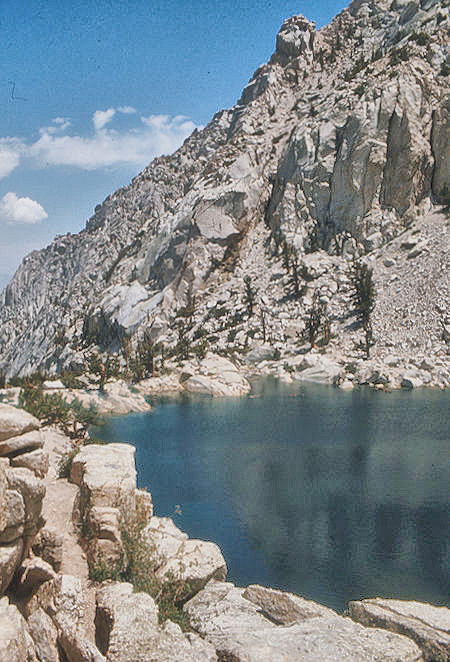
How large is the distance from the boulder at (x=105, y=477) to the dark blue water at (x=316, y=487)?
483cm

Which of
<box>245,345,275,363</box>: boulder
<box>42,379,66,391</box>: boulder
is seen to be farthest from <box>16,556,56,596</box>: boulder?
<box>245,345,275,363</box>: boulder

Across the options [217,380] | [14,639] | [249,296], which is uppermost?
[249,296]

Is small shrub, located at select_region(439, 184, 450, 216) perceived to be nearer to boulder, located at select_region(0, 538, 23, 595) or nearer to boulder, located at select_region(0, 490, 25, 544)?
boulder, located at select_region(0, 490, 25, 544)

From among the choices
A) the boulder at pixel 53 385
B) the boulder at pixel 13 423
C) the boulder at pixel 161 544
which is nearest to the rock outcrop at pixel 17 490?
the boulder at pixel 13 423

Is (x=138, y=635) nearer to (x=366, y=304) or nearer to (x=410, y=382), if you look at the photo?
(x=410, y=382)

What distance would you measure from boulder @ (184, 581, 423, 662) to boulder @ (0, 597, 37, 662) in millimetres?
3356

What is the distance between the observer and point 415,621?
30.5 ft

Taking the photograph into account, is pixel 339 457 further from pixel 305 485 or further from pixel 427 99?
pixel 427 99

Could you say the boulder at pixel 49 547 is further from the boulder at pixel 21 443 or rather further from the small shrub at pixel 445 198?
the small shrub at pixel 445 198

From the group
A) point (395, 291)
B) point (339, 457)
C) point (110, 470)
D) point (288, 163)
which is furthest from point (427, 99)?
point (110, 470)

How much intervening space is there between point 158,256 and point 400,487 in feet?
200

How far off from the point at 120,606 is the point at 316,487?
44.6 feet

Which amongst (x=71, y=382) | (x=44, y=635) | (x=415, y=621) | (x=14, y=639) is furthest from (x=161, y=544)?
(x=71, y=382)

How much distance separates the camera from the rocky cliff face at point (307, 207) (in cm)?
5794
